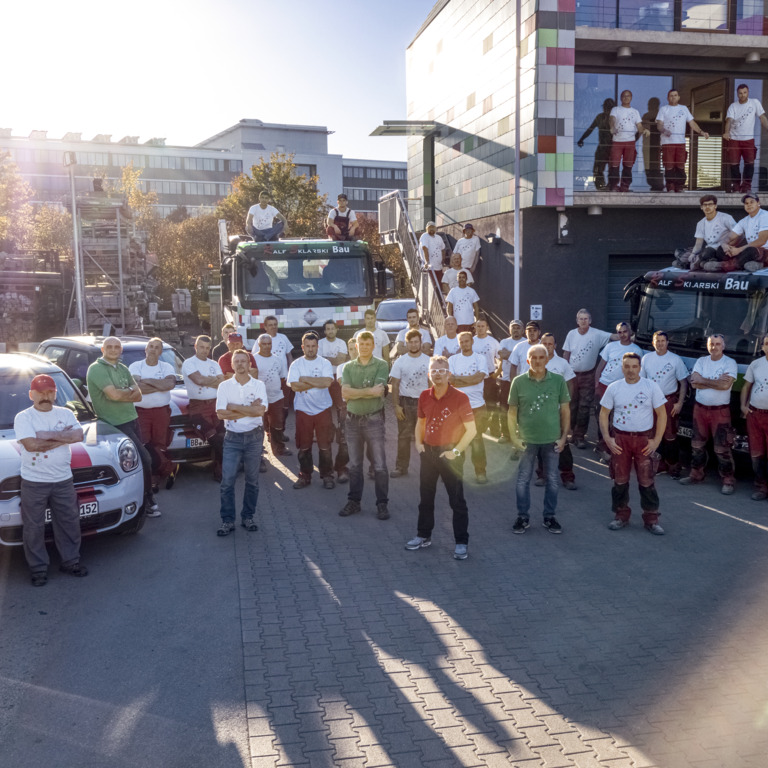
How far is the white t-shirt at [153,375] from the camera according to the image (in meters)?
9.39

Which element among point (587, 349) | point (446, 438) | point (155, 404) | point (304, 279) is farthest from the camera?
point (304, 279)

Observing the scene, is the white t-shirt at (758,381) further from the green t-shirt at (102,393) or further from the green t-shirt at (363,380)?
the green t-shirt at (102,393)

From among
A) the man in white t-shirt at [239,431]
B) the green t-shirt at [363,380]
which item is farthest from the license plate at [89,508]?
the green t-shirt at [363,380]

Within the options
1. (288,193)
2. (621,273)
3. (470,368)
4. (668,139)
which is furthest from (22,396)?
(288,193)

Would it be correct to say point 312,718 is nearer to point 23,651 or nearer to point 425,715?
point 425,715

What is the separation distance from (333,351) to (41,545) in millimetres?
4873

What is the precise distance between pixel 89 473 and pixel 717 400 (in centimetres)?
696

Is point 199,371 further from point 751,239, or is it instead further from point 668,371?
point 751,239

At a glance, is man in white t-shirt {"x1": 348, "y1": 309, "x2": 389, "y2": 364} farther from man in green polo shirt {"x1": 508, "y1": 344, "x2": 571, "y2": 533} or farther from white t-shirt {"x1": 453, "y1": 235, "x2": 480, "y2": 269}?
white t-shirt {"x1": 453, "y1": 235, "x2": 480, "y2": 269}

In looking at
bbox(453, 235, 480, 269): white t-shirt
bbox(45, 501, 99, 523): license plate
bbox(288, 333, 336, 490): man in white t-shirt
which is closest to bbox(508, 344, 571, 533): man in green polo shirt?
bbox(288, 333, 336, 490): man in white t-shirt

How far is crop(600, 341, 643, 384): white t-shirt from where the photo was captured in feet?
35.4

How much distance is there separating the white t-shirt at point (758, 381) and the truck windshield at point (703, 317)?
31.7 inches

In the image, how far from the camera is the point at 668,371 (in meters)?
10.0

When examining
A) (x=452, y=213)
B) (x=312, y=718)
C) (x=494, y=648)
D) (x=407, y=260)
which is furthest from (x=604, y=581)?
(x=452, y=213)
